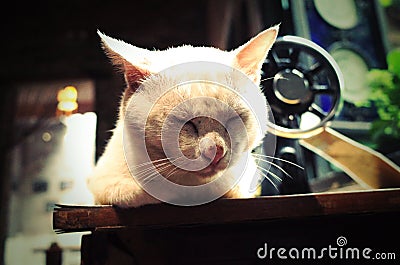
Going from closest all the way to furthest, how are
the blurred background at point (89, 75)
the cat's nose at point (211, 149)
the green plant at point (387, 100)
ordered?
the cat's nose at point (211, 149)
the blurred background at point (89, 75)
the green plant at point (387, 100)

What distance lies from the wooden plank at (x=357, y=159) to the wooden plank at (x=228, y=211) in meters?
0.19

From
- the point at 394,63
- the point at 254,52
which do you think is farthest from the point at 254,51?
the point at 394,63

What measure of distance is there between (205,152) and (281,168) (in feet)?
0.90

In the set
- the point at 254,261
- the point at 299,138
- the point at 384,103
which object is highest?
the point at 384,103

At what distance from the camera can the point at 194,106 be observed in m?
0.65

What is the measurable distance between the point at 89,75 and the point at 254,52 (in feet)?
1.59

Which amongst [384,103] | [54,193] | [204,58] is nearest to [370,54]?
[384,103]

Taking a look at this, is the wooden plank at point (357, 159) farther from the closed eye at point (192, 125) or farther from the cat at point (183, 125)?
the closed eye at point (192, 125)

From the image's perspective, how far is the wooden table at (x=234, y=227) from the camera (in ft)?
2.09

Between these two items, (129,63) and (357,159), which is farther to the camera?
(357,159)

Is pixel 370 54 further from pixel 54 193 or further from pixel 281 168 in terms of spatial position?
pixel 54 193

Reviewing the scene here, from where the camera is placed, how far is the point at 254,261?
67 cm

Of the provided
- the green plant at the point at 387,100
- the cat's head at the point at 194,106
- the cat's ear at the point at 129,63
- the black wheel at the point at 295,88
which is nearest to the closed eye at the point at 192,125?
the cat's head at the point at 194,106

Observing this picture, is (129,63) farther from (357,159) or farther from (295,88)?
(357,159)
